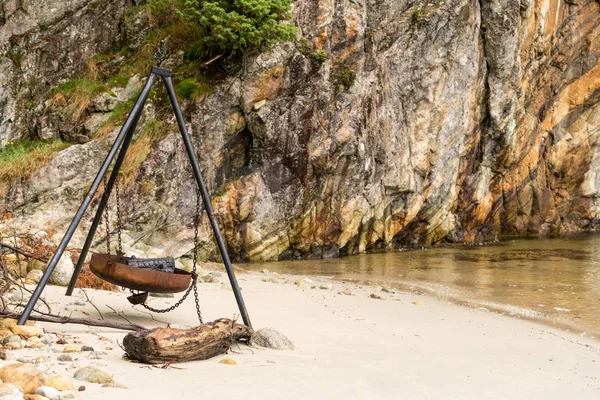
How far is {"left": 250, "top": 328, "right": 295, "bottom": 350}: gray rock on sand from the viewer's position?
5754 mm

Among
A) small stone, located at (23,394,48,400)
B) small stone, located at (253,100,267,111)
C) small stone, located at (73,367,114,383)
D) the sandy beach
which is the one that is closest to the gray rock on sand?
the sandy beach

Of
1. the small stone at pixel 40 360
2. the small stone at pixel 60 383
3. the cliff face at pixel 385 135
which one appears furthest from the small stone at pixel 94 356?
the cliff face at pixel 385 135

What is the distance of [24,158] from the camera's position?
44.2 feet

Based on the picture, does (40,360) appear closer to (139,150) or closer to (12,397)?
(12,397)

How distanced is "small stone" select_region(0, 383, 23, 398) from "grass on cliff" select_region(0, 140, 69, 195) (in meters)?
10.3

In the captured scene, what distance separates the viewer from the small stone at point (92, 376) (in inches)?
164

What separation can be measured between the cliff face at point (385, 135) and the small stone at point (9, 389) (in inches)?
383

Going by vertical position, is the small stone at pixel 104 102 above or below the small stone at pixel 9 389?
above

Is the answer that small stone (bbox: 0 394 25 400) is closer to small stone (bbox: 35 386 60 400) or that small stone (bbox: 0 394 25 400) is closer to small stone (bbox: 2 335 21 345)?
small stone (bbox: 35 386 60 400)

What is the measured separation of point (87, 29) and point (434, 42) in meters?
9.66

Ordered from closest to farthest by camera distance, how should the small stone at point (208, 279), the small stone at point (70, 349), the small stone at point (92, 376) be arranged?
the small stone at point (92, 376), the small stone at point (70, 349), the small stone at point (208, 279)

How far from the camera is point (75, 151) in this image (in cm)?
1367

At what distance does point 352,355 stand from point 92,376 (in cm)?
233

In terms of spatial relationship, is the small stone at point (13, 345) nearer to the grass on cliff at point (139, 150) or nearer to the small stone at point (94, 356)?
the small stone at point (94, 356)
